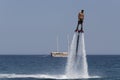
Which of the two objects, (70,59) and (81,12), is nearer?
(81,12)

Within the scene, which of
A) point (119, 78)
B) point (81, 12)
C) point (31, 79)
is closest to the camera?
point (81, 12)

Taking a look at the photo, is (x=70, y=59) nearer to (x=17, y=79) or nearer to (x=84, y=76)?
(x=84, y=76)

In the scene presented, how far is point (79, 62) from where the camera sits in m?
115

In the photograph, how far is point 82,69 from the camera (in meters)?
114

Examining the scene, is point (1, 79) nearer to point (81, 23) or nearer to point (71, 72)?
point (71, 72)

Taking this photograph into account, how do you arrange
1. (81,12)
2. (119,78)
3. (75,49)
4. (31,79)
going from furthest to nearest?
1. (119,78)
2. (31,79)
3. (75,49)
4. (81,12)

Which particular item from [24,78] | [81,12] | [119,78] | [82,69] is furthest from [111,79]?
[81,12]

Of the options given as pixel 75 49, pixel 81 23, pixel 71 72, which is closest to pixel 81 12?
pixel 81 23

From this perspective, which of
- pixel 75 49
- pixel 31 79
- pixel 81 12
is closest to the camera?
pixel 81 12

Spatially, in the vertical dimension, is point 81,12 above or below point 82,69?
above

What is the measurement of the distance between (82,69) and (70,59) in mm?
4704

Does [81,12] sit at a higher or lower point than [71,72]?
higher

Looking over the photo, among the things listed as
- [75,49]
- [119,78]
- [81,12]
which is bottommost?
[119,78]

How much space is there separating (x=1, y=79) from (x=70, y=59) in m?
19.3
